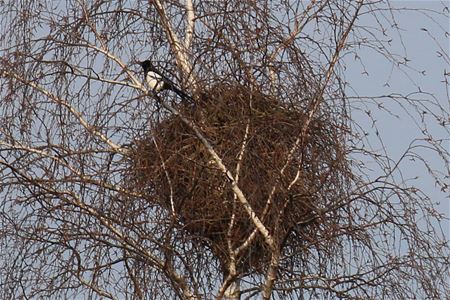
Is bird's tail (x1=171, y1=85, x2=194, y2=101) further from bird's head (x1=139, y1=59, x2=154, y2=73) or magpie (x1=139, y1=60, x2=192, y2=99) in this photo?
bird's head (x1=139, y1=59, x2=154, y2=73)

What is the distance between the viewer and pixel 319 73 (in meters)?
7.70

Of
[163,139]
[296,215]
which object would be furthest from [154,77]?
[296,215]

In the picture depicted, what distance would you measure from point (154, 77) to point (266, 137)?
0.48 metres

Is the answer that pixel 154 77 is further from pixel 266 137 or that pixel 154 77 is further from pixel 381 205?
pixel 381 205

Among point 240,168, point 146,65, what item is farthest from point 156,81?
point 240,168

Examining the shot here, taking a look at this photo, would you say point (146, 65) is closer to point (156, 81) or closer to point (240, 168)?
point (156, 81)

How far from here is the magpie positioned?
25.1ft

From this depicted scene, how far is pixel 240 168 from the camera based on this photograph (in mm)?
7621

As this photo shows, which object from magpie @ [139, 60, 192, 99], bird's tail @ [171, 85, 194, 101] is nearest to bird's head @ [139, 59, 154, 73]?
magpie @ [139, 60, 192, 99]

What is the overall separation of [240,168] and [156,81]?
1.51ft

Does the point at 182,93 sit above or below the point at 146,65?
below

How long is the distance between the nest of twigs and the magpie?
7 centimetres

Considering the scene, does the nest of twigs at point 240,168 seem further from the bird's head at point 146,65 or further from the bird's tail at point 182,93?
the bird's head at point 146,65

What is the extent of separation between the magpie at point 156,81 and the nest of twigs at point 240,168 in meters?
0.07
